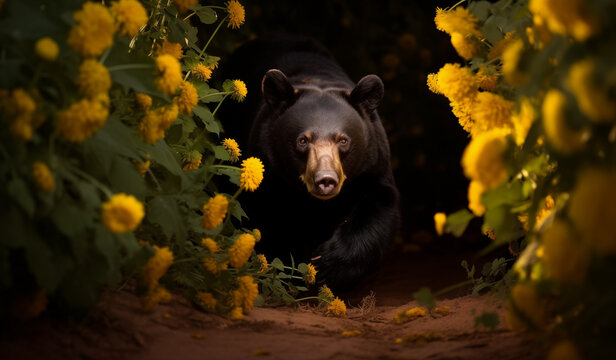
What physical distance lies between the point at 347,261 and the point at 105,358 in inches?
101

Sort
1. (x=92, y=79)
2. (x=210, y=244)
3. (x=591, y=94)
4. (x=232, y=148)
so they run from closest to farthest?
(x=591, y=94) < (x=92, y=79) < (x=210, y=244) < (x=232, y=148)

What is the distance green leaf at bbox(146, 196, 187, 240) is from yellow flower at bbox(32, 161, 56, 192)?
0.71m

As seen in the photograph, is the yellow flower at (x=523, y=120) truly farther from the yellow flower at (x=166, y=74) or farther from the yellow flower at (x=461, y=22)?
the yellow flower at (x=166, y=74)

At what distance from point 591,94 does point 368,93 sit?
12.6 ft

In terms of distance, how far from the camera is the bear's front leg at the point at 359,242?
496 cm

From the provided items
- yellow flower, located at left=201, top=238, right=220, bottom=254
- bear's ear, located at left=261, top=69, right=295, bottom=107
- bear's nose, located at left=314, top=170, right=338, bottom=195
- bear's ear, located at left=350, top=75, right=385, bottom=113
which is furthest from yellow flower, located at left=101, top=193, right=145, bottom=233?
bear's ear, located at left=350, top=75, right=385, bottom=113

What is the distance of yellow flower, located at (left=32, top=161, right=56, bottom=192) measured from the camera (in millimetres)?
2312

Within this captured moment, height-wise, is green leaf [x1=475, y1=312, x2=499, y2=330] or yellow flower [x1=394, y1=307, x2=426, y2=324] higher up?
yellow flower [x1=394, y1=307, x2=426, y2=324]

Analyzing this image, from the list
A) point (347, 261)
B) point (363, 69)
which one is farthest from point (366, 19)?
point (347, 261)

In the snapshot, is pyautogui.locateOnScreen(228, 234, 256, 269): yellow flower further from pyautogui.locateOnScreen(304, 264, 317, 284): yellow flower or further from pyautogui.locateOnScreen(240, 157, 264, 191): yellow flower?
pyautogui.locateOnScreen(304, 264, 317, 284): yellow flower

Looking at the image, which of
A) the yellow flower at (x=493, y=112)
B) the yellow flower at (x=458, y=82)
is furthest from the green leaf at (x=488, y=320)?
the yellow flower at (x=458, y=82)

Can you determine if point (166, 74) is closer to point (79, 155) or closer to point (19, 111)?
point (79, 155)

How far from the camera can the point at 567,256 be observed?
1.99 metres

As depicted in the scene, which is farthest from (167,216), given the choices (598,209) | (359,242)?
(359,242)
